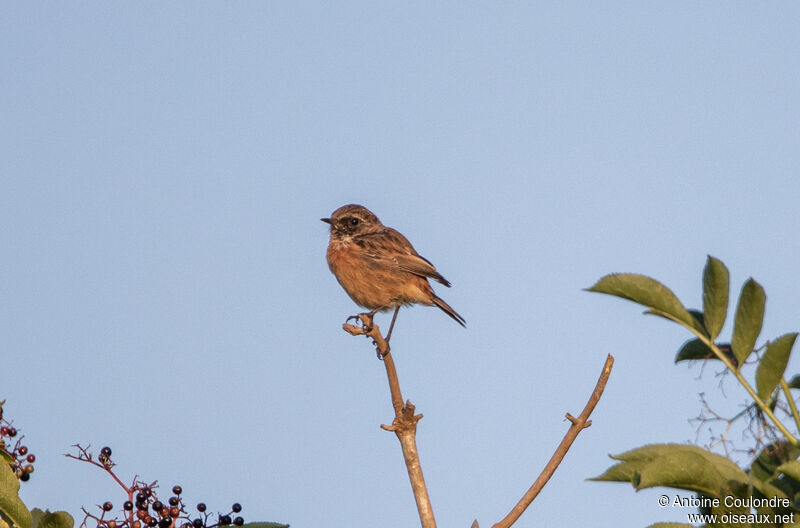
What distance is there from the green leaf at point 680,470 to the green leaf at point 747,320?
310 mm

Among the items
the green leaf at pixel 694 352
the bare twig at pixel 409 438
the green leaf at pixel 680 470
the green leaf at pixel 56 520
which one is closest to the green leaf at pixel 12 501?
the green leaf at pixel 56 520

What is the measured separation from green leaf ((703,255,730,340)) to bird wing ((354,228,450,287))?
8335 millimetres

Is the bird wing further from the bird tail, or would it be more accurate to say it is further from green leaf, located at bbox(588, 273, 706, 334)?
green leaf, located at bbox(588, 273, 706, 334)

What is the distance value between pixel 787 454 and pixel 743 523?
24 centimetres

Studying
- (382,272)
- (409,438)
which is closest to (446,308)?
(382,272)

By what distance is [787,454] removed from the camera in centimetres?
271

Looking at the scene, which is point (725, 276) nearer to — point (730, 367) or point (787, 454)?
point (730, 367)

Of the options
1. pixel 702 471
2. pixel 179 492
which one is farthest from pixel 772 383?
pixel 179 492

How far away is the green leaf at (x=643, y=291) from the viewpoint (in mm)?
2797

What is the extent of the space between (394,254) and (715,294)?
29.0 feet

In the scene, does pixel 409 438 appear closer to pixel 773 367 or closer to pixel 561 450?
pixel 561 450

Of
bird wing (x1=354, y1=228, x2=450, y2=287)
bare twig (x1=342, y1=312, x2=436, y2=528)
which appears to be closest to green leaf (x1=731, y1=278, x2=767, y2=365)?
bare twig (x1=342, y1=312, x2=436, y2=528)

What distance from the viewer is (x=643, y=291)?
280 cm

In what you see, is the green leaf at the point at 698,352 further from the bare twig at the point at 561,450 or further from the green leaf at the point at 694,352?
the bare twig at the point at 561,450
